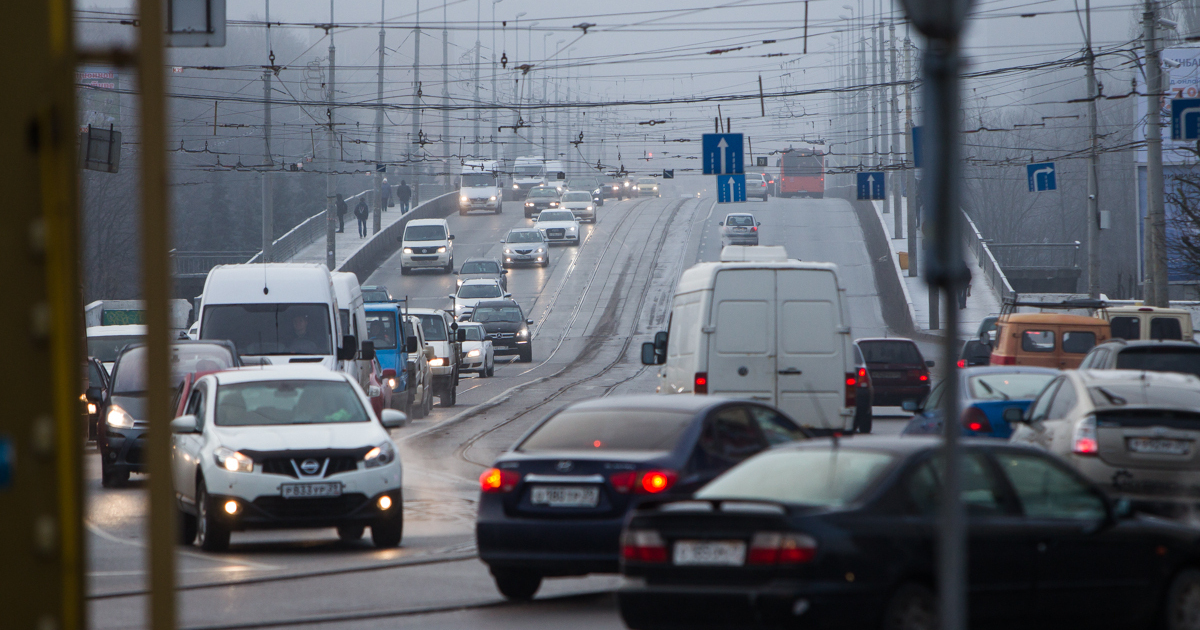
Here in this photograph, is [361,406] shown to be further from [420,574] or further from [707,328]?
[707,328]

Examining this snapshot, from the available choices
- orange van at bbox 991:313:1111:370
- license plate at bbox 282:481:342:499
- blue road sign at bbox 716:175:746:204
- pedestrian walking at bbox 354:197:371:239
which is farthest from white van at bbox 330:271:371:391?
pedestrian walking at bbox 354:197:371:239

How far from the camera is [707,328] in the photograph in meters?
16.3

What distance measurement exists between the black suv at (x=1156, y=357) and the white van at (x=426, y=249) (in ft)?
147

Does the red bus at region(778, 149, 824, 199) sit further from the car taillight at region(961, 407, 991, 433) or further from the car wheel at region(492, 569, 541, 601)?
the car wheel at region(492, 569, 541, 601)

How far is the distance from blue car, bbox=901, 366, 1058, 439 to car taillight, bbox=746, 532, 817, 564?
28.8ft

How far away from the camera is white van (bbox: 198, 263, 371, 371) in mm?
20344

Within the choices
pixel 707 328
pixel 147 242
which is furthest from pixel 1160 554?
pixel 707 328

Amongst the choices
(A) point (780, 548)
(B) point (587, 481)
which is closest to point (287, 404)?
(B) point (587, 481)

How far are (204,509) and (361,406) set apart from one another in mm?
1810

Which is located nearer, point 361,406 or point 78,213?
point 78,213

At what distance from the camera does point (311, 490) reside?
11.3 metres

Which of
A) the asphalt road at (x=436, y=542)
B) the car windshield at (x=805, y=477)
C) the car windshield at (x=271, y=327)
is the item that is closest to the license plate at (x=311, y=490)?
the asphalt road at (x=436, y=542)

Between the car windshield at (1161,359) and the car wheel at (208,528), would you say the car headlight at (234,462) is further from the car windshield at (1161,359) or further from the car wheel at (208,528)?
the car windshield at (1161,359)

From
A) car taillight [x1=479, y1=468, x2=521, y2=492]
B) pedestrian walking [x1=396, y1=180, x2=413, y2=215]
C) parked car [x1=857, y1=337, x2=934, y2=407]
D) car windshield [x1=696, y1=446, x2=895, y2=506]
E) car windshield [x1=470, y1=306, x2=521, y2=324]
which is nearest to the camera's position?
car windshield [x1=696, y1=446, x2=895, y2=506]
